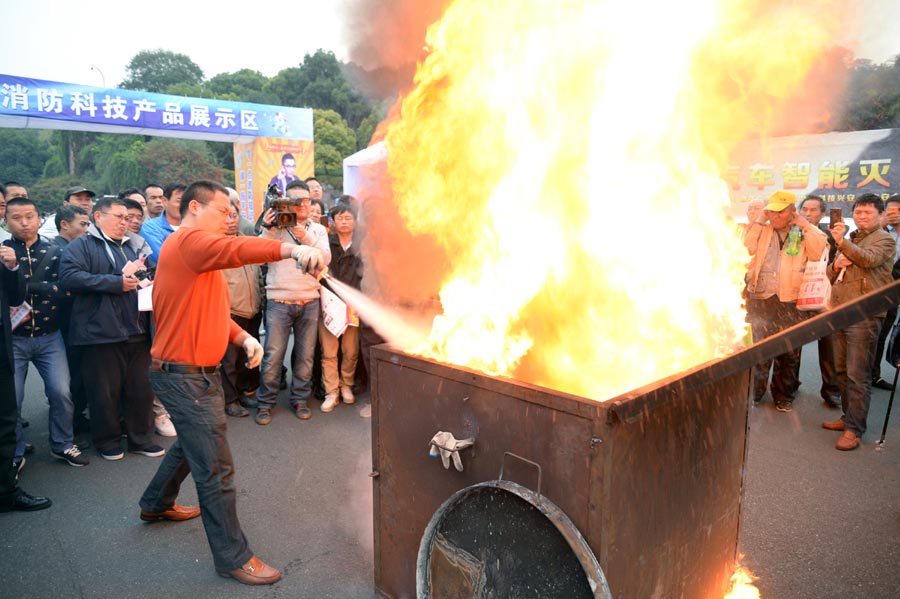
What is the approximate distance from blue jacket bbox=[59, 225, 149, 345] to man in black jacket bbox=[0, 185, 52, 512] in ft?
1.90

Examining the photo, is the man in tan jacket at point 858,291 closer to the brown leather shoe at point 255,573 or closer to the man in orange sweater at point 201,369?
the brown leather shoe at point 255,573

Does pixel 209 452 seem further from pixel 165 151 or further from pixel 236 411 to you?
pixel 165 151

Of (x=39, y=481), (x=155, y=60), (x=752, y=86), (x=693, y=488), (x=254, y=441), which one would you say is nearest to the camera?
(x=693, y=488)

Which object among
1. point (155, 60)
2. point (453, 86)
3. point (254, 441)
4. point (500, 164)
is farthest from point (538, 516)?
point (155, 60)

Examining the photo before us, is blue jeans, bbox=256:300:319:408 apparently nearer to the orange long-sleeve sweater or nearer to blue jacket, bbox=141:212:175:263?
blue jacket, bbox=141:212:175:263

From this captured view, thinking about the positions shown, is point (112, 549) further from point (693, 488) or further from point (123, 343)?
point (693, 488)

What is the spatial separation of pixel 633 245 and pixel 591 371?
703 mm

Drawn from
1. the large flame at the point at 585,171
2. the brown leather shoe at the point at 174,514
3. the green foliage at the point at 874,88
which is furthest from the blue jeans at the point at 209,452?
the green foliage at the point at 874,88

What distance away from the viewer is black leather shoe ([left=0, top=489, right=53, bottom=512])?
402cm

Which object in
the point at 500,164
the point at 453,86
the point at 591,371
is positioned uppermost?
the point at 453,86

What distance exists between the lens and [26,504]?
404 cm

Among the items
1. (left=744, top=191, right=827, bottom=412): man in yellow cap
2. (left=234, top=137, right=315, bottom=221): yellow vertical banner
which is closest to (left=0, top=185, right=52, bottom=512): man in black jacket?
(left=744, top=191, right=827, bottom=412): man in yellow cap

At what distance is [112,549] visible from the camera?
3613 mm

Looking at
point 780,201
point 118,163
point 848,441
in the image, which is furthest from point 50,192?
point 848,441
